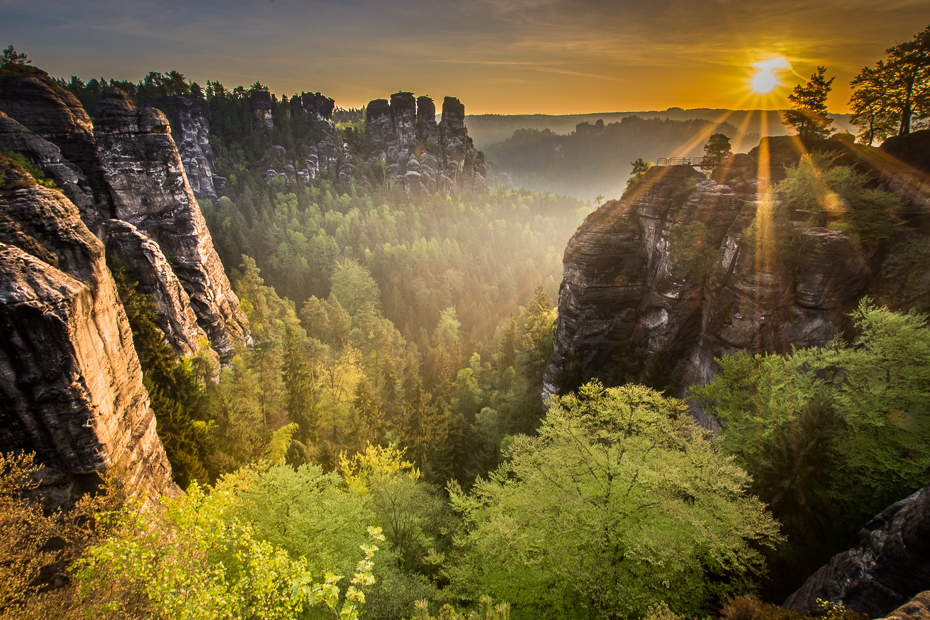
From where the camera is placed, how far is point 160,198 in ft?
118

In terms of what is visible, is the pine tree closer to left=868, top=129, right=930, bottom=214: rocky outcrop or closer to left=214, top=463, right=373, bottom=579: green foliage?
left=214, top=463, right=373, bottom=579: green foliage

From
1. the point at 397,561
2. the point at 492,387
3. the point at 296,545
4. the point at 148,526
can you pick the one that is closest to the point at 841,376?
the point at 397,561

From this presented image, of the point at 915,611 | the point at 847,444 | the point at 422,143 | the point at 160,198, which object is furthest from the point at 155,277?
the point at 422,143

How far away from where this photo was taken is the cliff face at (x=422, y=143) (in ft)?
372

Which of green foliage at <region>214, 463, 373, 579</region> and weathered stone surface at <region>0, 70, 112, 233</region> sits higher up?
weathered stone surface at <region>0, 70, 112, 233</region>

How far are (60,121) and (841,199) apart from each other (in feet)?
179

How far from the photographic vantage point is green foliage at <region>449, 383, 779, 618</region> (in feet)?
39.0

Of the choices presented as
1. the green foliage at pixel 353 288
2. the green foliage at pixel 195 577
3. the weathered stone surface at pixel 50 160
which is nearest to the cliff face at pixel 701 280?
the green foliage at pixel 195 577

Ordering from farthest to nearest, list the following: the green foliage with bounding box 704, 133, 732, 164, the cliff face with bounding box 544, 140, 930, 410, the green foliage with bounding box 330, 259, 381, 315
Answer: the green foliage with bounding box 330, 259, 381, 315, the green foliage with bounding box 704, 133, 732, 164, the cliff face with bounding box 544, 140, 930, 410

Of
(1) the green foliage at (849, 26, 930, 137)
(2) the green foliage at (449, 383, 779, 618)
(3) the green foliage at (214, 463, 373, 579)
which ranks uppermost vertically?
(1) the green foliage at (849, 26, 930, 137)

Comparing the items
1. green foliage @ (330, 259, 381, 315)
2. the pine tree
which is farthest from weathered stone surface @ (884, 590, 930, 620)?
green foliage @ (330, 259, 381, 315)

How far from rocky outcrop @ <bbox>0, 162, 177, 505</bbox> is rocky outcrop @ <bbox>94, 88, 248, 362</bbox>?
20556 mm

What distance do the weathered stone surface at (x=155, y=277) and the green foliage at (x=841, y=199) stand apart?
145 feet

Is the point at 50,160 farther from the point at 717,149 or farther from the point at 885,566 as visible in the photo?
the point at 717,149
